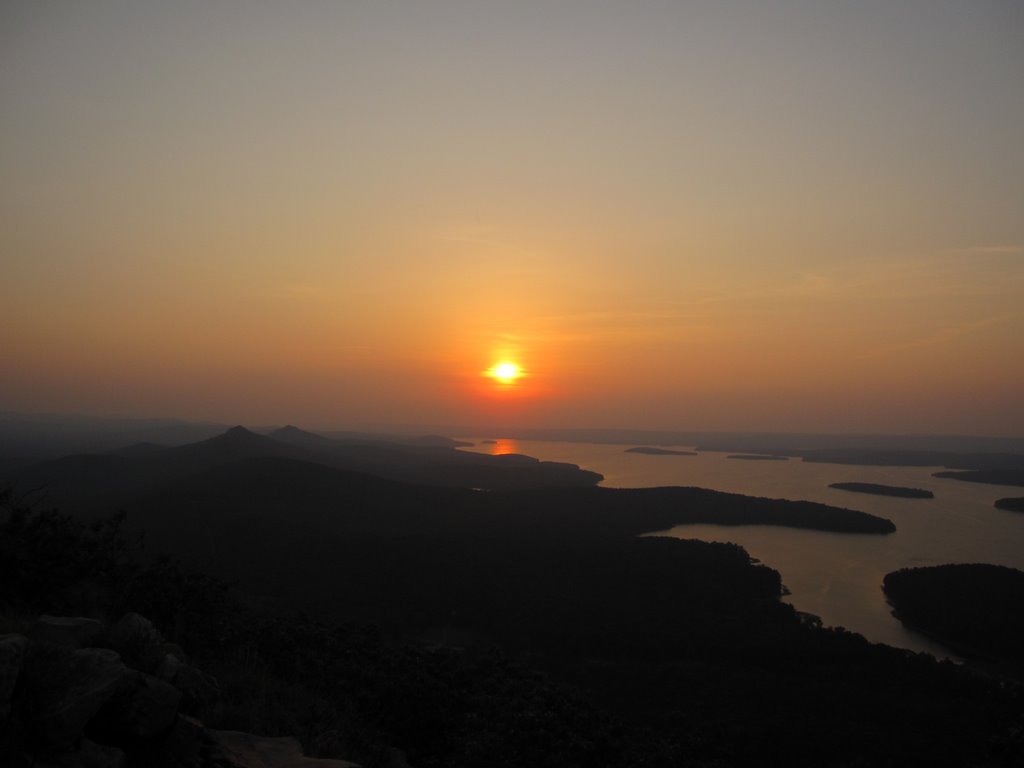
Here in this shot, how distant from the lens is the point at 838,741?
845 inches

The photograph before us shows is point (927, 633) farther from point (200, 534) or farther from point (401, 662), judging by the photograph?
Result: point (200, 534)

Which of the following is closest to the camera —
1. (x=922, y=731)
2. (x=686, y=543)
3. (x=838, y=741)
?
(x=838, y=741)

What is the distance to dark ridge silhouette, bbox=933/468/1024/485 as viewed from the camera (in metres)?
110

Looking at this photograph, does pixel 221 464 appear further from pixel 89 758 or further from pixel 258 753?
pixel 89 758

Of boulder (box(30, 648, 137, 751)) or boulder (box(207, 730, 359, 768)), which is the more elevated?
boulder (box(30, 648, 137, 751))

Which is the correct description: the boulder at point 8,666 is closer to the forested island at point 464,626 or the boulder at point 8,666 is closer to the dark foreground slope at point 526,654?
the forested island at point 464,626

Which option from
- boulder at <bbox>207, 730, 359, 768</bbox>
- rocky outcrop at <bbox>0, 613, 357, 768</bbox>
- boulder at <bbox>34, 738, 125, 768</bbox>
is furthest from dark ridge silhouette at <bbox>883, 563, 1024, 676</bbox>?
boulder at <bbox>34, 738, 125, 768</bbox>

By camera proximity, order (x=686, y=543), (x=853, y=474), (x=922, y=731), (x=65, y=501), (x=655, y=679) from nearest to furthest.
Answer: (x=922, y=731)
(x=655, y=679)
(x=65, y=501)
(x=686, y=543)
(x=853, y=474)

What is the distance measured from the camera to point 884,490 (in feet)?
333

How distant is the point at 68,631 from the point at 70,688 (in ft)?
5.03

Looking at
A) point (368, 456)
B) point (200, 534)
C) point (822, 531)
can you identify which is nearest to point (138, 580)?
point (200, 534)

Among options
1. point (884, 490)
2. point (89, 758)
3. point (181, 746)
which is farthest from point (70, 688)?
point (884, 490)

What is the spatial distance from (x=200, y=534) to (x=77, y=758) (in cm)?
3955

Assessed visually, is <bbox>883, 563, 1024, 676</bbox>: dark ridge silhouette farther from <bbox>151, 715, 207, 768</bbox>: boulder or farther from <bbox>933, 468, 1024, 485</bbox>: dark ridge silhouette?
<bbox>933, 468, 1024, 485</bbox>: dark ridge silhouette
